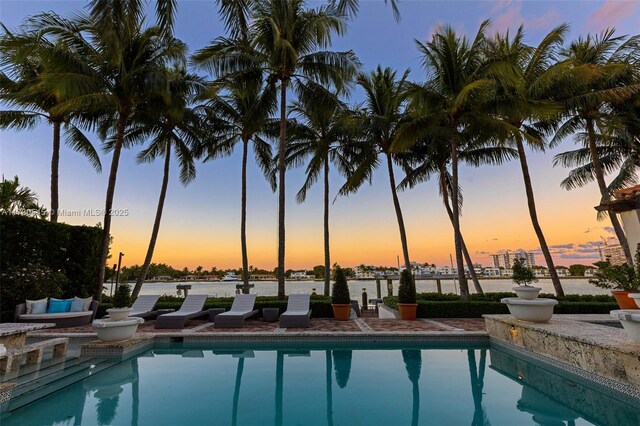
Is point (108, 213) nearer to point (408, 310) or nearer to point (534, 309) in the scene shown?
point (408, 310)

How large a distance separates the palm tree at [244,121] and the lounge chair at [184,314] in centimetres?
304

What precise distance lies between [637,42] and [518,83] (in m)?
7.29

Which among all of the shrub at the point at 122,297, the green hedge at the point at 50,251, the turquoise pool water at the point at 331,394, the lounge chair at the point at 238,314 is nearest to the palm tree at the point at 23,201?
the green hedge at the point at 50,251

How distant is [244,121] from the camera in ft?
43.3

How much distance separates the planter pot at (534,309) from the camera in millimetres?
6125

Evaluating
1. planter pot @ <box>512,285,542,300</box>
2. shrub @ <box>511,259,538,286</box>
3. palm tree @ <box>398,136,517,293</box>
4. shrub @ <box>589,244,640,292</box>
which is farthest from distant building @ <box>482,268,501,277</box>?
planter pot @ <box>512,285,542,300</box>

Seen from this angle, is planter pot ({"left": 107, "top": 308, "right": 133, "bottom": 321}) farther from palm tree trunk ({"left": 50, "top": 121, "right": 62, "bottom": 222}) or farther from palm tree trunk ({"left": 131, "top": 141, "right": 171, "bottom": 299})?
palm tree trunk ({"left": 50, "top": 121, "right": 62, "bottom": 222})

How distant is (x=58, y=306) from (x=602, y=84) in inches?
785

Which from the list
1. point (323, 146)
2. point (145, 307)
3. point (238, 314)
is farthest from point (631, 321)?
point (323, 146)

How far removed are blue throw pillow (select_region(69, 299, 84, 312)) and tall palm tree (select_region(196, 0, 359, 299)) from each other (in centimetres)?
607

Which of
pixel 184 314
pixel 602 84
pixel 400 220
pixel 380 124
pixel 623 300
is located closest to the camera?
pixel 623 300

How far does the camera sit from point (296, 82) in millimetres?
12164

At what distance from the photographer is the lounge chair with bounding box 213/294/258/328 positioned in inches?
350

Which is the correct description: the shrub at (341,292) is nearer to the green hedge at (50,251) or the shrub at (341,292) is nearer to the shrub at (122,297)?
the shrub at (122,297)
